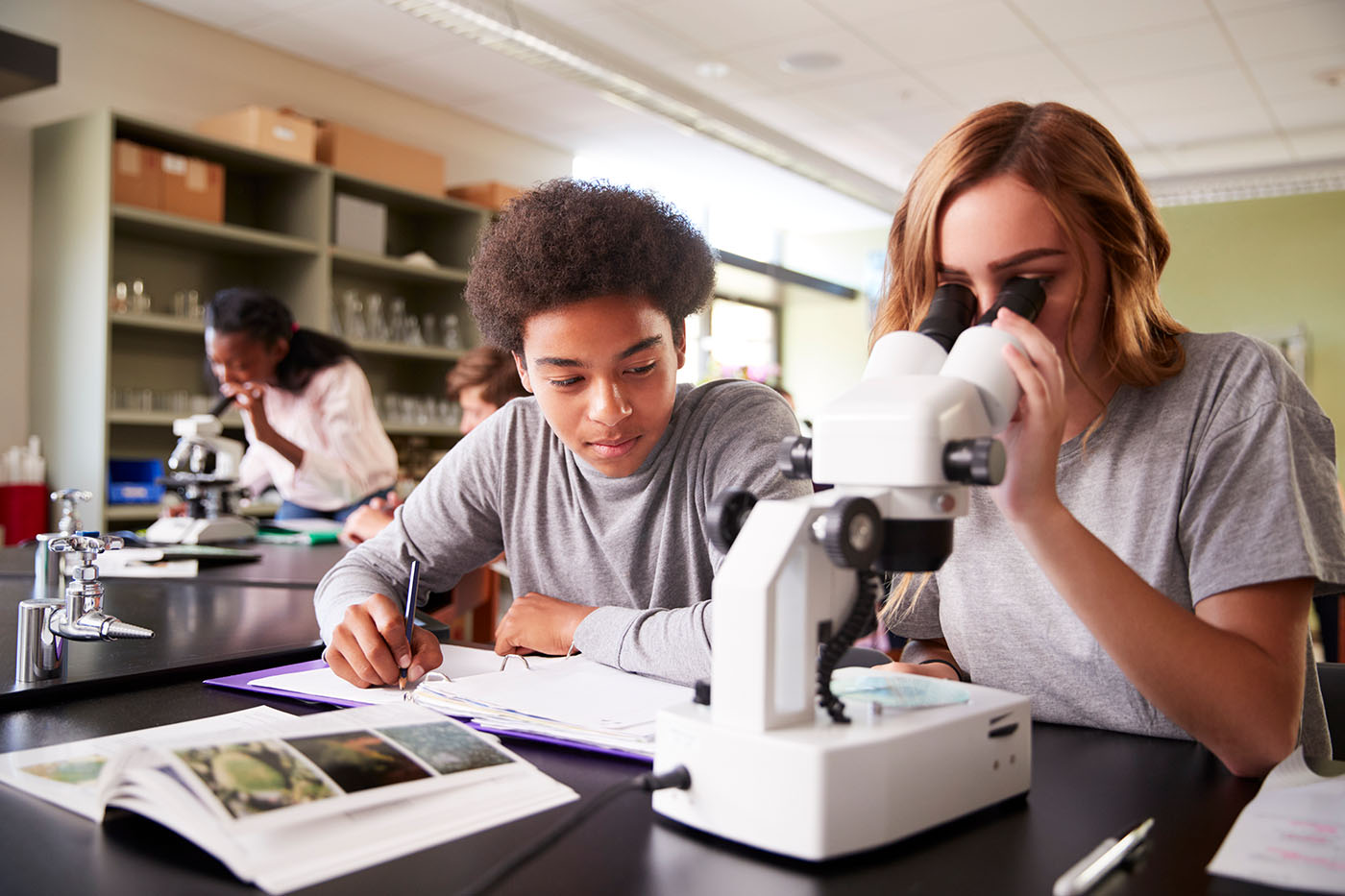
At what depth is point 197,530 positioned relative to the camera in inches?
95.3

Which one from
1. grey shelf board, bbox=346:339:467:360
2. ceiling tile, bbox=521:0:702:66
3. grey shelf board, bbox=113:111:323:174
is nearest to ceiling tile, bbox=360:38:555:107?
ceiling tile, bbox=521:0:702:66

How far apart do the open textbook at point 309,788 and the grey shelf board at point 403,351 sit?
13.2 feet

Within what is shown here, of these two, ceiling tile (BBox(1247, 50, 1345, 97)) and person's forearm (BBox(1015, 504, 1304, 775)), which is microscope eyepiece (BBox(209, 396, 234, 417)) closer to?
person's forearm (BBox(1015, 504, 1304, 775))

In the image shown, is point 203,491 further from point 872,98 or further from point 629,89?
point 872,98

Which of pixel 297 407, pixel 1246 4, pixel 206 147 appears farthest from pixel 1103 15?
pixel 206 147

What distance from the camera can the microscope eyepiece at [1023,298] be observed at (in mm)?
879

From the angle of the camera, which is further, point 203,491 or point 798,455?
point 203,491

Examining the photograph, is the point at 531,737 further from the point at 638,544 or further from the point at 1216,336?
the point at 1216,336

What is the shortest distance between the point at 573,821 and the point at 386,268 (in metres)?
4.46

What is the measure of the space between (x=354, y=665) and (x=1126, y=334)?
0.83 metres

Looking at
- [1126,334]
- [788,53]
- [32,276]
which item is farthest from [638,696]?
[788,53]

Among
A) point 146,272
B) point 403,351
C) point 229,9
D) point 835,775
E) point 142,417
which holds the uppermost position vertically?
point 229,9

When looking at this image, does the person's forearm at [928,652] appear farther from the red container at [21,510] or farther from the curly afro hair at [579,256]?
the red container at [21,510]

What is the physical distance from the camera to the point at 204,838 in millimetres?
601
